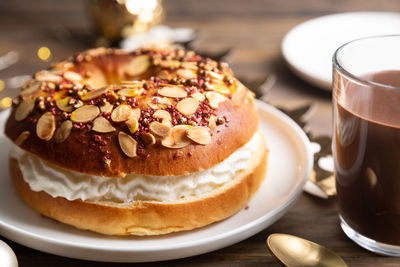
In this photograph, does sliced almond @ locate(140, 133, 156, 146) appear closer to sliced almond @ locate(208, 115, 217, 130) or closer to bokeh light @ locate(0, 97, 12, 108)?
sliced almond @ locate(208, 115, 217, 130)

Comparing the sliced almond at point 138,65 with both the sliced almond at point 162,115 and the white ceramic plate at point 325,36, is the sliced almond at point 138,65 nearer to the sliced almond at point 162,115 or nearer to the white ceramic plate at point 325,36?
the sliced almond at point 162,115

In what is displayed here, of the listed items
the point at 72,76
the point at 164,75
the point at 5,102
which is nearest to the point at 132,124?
the point at 164,75

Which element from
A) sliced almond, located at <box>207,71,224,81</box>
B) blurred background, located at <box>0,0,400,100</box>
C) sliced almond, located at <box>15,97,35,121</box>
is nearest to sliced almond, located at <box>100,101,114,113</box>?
sliced almond, located at <box>15,97,35,121</box>

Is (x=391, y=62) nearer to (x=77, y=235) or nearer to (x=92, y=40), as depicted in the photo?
(x=77, y=235)

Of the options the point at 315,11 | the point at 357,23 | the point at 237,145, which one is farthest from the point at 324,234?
the point at 315,11

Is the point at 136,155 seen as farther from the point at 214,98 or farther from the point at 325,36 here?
the point at 325,36

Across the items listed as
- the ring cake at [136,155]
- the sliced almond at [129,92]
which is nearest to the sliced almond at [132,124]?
the ring cake at [136,155]

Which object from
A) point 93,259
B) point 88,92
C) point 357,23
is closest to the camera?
point 93,259
